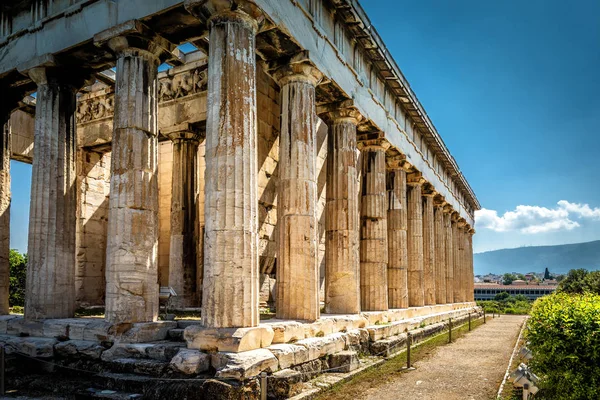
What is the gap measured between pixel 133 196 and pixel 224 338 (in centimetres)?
382

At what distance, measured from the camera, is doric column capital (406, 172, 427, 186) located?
81.8 ft

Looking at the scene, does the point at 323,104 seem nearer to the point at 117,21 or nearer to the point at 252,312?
the point at 117,21

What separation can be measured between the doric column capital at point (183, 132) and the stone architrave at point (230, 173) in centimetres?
713

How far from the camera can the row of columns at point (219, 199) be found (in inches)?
402

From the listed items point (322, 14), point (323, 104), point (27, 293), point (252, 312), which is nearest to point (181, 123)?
point (323, 104)

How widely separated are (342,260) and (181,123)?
6.96 m

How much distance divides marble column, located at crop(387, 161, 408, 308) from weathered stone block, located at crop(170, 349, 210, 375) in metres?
13.2

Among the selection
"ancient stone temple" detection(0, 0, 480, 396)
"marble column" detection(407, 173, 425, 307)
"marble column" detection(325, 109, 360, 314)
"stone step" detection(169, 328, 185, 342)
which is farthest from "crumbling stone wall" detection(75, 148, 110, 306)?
"marble column" detection(407, 173, 425, 307)

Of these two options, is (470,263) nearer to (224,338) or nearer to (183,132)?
(183,132)

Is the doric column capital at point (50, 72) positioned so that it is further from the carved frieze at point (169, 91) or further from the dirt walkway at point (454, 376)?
the dirt walkway at point (454, 376)

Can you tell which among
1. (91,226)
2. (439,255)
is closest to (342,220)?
(91,226)

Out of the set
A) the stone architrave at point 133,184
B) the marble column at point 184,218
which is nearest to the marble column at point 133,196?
the stone architrave at point 133,184

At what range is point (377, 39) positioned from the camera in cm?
1745

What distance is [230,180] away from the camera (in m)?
10.2
